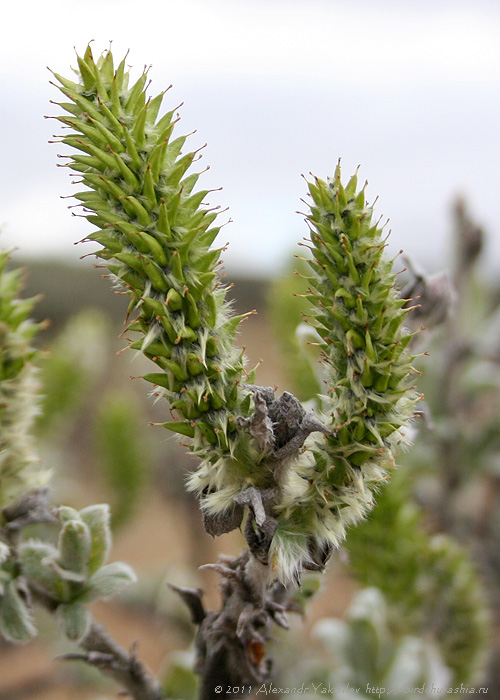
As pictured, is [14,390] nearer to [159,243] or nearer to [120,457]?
[159,243]

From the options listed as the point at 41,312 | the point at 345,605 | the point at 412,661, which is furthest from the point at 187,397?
the point at 41,312

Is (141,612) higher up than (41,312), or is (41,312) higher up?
(41,312)

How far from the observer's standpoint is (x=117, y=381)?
14.7 ft

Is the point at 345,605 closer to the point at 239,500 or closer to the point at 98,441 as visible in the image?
the point at 98,441

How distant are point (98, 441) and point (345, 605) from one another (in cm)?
136

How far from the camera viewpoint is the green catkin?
0.78 m

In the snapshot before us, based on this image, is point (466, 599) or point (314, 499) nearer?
point (314, 499)

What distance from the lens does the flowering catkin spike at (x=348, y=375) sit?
78 cm

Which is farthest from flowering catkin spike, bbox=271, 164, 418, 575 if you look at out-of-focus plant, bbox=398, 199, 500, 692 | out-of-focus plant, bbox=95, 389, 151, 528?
out-of-focus plant, bbox=95, 389, 151, 528

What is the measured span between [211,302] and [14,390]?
0.39 metres

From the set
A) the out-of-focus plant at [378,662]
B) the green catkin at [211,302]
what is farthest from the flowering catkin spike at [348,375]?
the out-of-focus plant at [378,662]

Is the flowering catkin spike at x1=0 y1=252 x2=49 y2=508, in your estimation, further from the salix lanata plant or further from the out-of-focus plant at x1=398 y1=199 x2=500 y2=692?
the out-of-focus plant at x1=398 y1=199 x2=500 y2=692

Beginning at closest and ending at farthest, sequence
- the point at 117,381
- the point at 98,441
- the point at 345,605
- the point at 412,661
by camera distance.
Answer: the point at 412,661 < the point at 98,441 < the point at 345,605 < the point at 117,381

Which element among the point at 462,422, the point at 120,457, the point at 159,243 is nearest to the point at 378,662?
the point at 462,422
